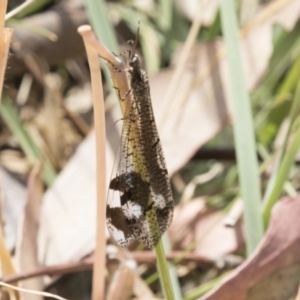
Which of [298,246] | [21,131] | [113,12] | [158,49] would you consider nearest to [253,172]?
[298,246]

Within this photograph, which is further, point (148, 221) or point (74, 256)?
point (74, 256)

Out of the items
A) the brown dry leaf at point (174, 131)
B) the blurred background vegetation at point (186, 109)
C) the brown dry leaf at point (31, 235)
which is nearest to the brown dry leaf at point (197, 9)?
the blurred background vegetation at point (186, 109)

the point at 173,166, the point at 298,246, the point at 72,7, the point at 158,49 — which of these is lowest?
the point at 298,246

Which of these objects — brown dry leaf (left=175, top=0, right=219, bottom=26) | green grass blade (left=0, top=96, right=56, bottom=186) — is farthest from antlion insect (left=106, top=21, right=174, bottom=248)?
brown dry leaf (left=175, top=0, right=219, bottom=26)

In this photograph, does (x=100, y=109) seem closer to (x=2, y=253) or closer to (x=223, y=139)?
(x=2, y=253)

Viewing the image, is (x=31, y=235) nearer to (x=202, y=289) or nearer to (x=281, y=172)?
(x=202, y=289)

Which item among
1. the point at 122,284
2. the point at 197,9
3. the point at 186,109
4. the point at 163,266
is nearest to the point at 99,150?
the point at 163,266

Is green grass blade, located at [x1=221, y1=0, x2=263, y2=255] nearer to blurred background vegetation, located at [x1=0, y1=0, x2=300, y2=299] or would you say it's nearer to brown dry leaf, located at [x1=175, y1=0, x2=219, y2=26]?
blurred background vegetation, located at [x1=0, y1=0, x2=300, y2=299]

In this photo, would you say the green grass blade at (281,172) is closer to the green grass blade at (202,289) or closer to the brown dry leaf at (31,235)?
the green grass blade at (202,289)
